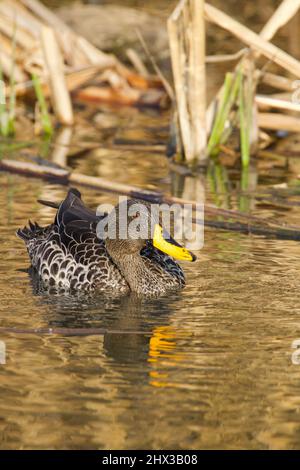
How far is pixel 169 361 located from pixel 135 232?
1976 millimetres

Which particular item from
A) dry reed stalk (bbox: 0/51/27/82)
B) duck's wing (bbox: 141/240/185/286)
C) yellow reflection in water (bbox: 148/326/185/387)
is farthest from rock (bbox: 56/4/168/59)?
yellow reflection in water (bbox: 148/326/185/387)

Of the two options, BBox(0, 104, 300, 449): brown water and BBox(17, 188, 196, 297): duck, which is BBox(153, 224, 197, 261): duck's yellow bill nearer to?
BBox(17, 188, 196, 297): duck

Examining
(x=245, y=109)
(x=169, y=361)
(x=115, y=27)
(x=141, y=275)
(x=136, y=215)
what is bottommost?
(x=169, y=361)

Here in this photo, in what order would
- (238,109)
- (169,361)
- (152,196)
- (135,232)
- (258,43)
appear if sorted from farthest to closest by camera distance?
(238,109) → (258,43) → (152,196) → (135,232) → (169,361)

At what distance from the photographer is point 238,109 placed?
1330 cm

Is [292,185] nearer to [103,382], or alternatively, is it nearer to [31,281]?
[31,281]

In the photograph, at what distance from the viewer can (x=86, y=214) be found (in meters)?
9.58

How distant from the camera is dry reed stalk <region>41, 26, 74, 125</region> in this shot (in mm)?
14547

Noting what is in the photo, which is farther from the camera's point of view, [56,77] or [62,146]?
[56,77]

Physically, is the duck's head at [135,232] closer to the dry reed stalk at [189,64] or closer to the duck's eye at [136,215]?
the duck's eye at [136,215]

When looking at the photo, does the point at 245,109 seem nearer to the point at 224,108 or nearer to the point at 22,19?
the point at 224,108

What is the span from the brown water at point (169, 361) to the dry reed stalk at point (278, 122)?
381 cm

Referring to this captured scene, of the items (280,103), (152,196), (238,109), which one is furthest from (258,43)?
Answer: (152,196)

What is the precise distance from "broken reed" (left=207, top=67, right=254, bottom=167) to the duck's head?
3.85m
